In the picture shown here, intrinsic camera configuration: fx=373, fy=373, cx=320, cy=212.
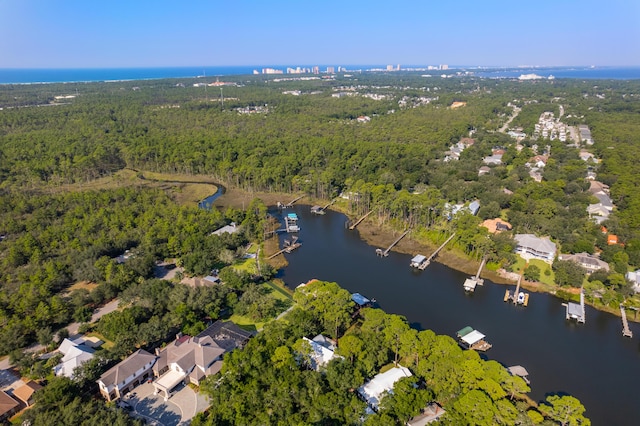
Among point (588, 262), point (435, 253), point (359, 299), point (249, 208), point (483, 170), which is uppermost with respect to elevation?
point (249, 208)

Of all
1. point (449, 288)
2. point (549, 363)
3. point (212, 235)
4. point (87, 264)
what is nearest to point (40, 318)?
point (87, 264)

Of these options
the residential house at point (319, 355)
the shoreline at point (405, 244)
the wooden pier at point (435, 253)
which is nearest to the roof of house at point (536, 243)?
the shoreline at point (405, 244)

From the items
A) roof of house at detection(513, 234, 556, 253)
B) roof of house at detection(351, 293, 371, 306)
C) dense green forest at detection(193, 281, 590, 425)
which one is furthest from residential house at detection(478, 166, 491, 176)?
dense green forest at detection(193, 281, 590, 425)

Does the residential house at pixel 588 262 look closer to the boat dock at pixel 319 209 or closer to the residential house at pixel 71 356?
the boat dock at pixel 319 209

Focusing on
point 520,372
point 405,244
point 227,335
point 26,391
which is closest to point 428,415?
point 520,372

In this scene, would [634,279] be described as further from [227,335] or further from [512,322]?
[227,335]

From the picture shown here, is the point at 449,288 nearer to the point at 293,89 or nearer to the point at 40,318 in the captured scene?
the point at 40,318

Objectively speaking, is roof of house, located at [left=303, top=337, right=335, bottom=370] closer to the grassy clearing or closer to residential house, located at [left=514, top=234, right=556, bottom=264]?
residential house, located at [left=514, top=234, right=556, bottom=264]
